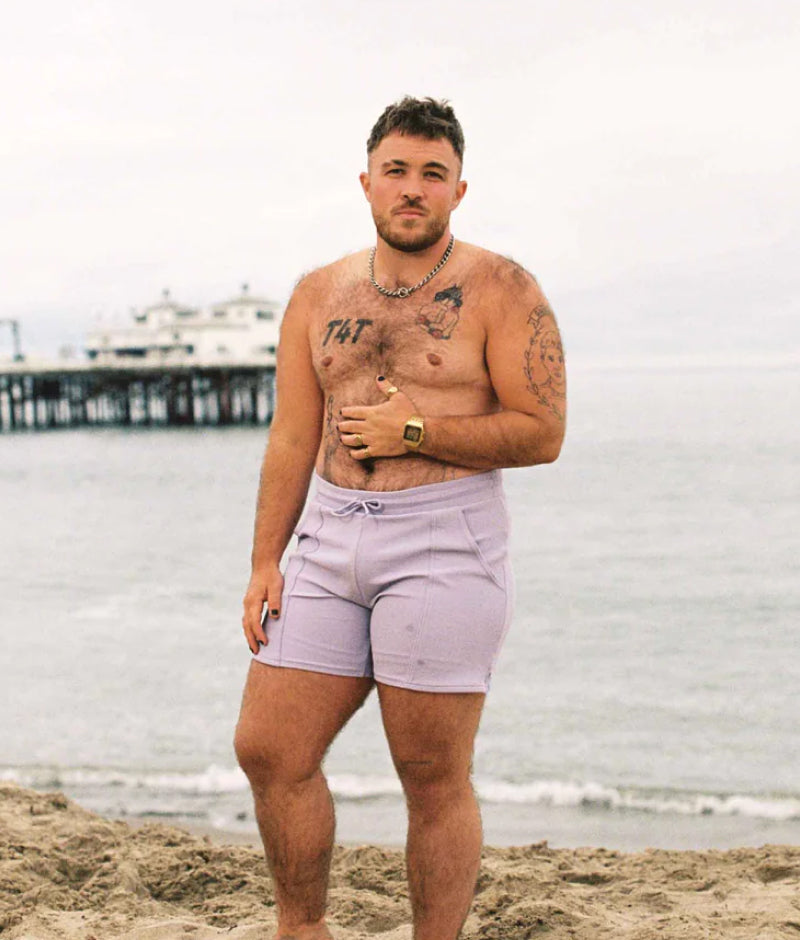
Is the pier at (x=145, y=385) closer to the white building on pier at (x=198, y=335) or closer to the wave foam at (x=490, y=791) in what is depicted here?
the white building on pier at (x=198, y=335)

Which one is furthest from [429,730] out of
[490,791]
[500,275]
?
[490,791]

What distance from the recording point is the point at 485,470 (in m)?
2.80

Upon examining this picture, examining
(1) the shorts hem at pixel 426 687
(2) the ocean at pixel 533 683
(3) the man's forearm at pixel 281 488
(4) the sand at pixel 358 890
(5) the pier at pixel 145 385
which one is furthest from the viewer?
(5) the pier at pixel 145 385

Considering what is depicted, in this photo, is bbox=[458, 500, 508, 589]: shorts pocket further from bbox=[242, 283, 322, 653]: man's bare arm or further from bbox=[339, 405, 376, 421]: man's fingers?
bbox=[242, 283, 322, 653]: man's bare arm

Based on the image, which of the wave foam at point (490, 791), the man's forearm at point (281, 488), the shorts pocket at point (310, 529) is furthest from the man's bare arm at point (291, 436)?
the wave foam at point (490, 791)

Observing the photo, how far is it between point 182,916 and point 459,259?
88.7 inches

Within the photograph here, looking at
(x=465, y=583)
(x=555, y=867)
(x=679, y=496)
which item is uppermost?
(x=465, y=583)

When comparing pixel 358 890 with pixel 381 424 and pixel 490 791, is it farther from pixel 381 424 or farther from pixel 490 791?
pixel 490 791

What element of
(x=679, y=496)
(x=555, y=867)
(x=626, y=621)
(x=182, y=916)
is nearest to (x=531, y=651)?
(x=626, y=621)

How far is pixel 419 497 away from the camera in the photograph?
274 cm

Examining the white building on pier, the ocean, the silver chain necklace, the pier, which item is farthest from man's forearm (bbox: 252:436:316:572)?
the white building on pier

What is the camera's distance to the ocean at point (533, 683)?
6.36m

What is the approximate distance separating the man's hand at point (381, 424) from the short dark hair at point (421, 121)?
588 mm

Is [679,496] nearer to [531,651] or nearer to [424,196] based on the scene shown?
[531,651]
